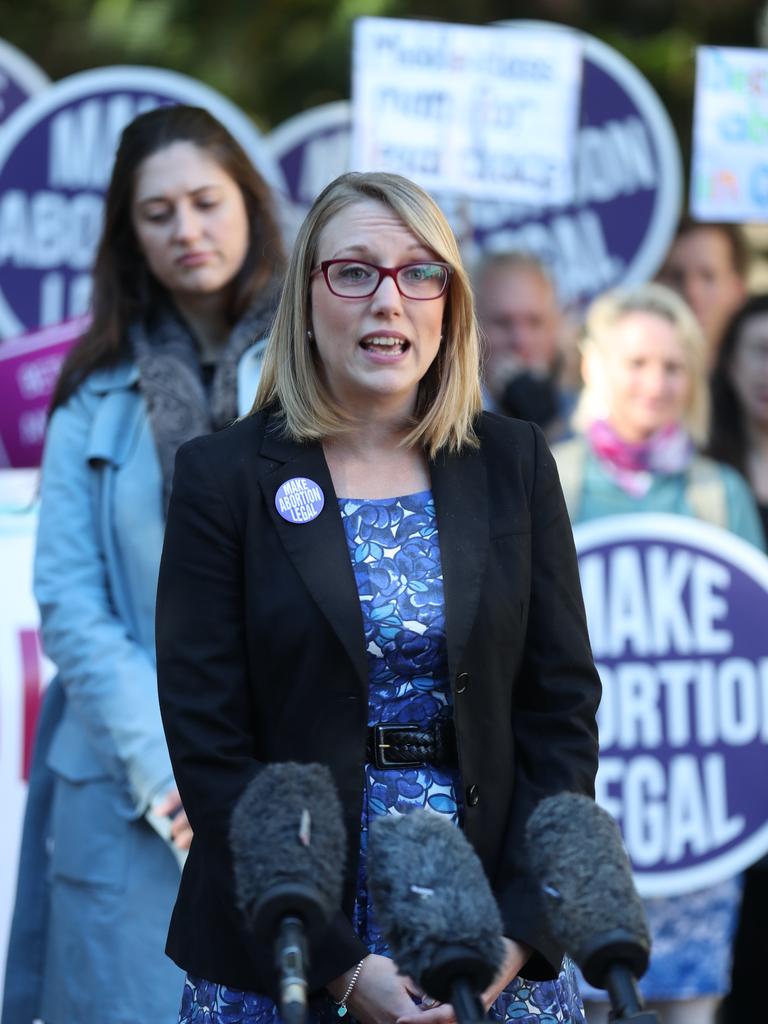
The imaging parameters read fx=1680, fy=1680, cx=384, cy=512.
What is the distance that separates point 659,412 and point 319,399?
8.78ft

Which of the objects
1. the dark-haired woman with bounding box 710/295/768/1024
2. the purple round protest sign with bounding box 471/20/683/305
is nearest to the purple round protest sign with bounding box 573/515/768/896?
the dark-haired woman with bounding box 710/295/768/1024

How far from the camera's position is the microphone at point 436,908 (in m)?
1.95

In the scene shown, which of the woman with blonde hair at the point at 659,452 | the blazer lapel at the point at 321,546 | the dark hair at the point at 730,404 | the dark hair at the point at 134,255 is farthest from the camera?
the dark hair at the point at 730,404

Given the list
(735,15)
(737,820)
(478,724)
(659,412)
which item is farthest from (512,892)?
(735,15)

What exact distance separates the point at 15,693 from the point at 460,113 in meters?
2.12

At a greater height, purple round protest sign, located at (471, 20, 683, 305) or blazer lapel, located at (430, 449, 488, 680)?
purple round protest sign, located at (471, 20, 683, 305)

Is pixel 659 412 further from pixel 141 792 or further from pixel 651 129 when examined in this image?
pixel 141 792

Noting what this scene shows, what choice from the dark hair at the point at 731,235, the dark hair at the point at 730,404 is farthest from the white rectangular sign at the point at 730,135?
the dark hair at the point at 730,404

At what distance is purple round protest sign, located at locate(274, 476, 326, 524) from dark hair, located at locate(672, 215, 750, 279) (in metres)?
3.22

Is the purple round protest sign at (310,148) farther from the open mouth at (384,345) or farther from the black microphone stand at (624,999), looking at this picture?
the black microphone stand at (624,999)

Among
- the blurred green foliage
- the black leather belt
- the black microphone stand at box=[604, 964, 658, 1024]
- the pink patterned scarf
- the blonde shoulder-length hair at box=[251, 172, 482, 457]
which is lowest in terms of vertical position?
the black microphone stand at box=[604, 964, 658, 1024]

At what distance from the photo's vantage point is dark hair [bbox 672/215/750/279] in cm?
544

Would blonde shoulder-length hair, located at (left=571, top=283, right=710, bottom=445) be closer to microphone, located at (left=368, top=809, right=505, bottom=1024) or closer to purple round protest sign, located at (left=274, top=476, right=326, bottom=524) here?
purple round protest sign, located at (left=274, top=476, right=326, bottom=524)

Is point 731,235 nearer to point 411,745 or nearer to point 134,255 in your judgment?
point 134,255
